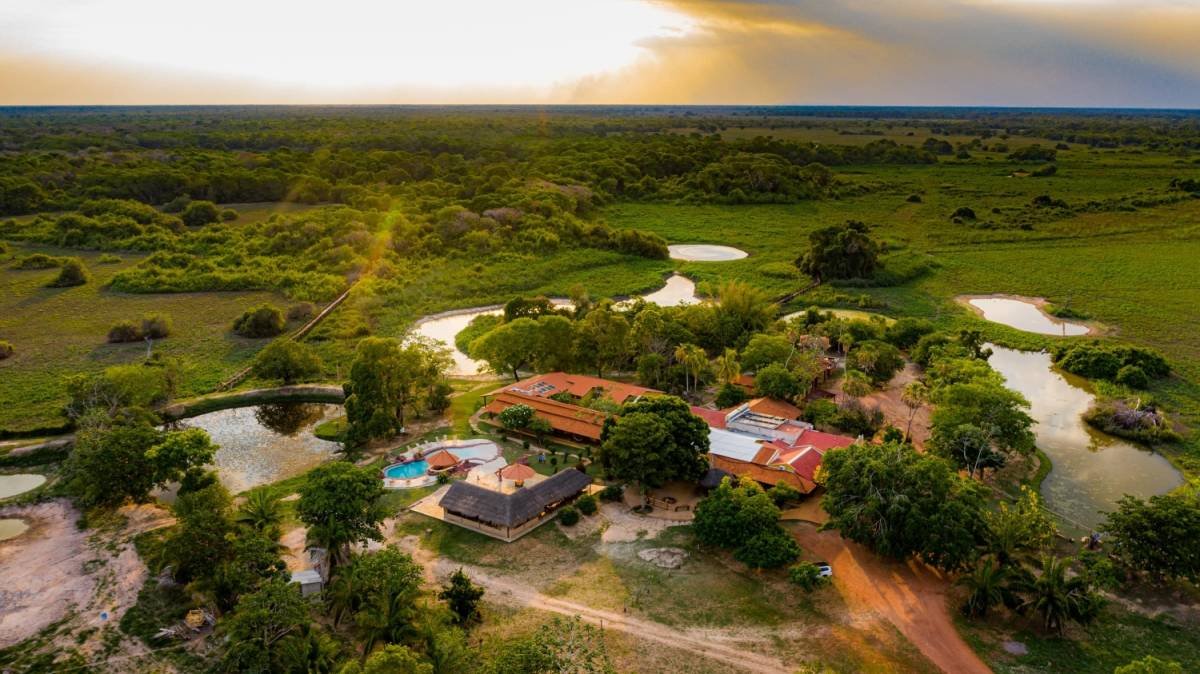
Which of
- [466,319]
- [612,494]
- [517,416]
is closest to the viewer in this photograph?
[612,494]

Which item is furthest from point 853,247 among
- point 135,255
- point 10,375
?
point 135,255

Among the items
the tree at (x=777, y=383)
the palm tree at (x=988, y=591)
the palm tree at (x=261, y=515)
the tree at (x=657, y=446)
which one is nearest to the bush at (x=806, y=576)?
the palm tree at (x=988, y=591)

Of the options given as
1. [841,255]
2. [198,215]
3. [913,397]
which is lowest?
[913,397]

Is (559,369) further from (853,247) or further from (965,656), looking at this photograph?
(853,247)

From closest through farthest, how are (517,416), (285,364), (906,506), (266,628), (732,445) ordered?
(266,628), (906,506), (732,445), (517,416), (285,364)

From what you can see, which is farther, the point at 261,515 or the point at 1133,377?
the point at 1133,377

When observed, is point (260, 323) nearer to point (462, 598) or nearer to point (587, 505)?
point (587, 505)

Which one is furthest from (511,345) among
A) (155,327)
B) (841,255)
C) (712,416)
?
(841,255)
